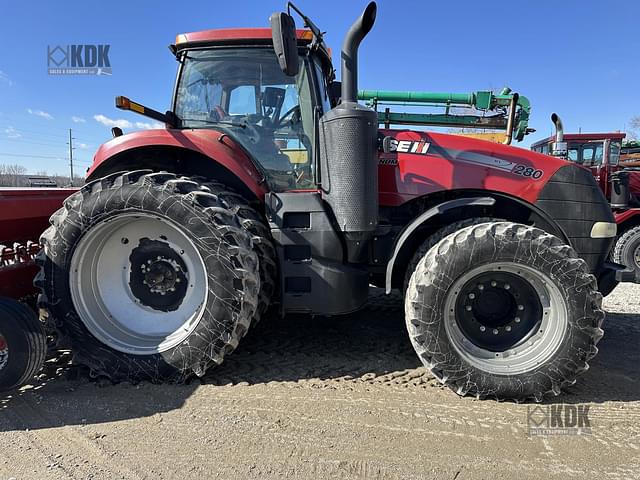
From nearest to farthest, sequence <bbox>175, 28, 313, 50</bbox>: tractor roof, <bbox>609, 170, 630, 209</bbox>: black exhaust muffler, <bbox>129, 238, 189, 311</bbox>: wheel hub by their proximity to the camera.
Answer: <bbox>129, 238, 189, 311</bbox>: wheel hub
<bbox>175, 28, 313, 50</bbox>: tractor roof
<bbox>609, 170, 630, 209</bbox>: black exhaust muffler

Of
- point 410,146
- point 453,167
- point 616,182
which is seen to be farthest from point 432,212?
point 616,182

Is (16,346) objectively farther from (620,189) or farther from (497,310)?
(620,189)

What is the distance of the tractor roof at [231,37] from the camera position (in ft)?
9.55

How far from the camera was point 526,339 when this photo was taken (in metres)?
2.56

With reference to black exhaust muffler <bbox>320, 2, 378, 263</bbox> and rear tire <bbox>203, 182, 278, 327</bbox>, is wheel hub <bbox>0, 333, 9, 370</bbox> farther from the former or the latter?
black exhaust muffler <bbox>320, 2, 378, 263</bbox>

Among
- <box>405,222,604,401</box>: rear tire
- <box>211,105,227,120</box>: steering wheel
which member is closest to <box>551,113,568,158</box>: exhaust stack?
<box>405,222,604,401</box>: rear tire

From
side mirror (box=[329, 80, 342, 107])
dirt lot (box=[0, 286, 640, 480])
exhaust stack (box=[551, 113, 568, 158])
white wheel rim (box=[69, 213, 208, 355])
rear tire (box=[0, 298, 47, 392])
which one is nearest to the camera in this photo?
dirt lot (box=[0, 286, 640, 480])

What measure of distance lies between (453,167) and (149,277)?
7.40 ft

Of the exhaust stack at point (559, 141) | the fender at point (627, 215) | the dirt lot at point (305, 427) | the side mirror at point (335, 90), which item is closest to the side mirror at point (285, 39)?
the side mirror at point (335, 90)

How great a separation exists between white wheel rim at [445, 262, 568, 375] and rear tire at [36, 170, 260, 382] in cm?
128

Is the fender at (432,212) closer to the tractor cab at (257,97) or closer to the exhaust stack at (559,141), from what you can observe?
the tractor cab at (257,97)

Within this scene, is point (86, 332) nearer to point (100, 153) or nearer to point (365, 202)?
point (100, 153)

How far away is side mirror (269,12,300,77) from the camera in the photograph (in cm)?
221

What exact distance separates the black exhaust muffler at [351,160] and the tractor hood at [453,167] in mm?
180
